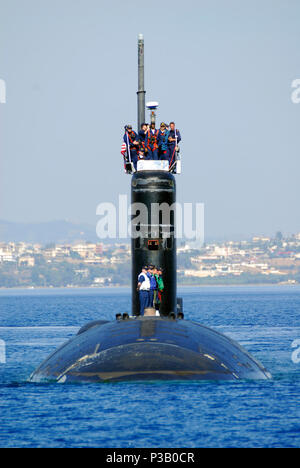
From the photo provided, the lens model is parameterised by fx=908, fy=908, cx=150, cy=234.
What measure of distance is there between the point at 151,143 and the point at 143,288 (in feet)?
17.1

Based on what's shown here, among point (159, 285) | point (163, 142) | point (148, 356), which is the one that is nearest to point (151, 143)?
point (163, 142)

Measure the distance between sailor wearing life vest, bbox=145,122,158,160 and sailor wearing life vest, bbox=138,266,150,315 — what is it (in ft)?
13.3

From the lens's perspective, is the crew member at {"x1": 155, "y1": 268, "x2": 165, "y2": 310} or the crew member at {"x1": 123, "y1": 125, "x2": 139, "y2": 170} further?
the crew member at {"x1": 123, "y1": 125, "x2": 139, "y2": 170}

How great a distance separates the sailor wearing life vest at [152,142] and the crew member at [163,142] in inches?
7.2

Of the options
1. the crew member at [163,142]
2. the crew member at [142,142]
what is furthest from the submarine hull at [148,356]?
the crew member at [163,142]

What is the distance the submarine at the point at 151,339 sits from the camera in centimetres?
2409

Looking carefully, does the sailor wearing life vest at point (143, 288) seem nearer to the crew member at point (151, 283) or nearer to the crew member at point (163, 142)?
the crew member at point (151, 283)

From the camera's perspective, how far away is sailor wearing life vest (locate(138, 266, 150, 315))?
93.5 ft

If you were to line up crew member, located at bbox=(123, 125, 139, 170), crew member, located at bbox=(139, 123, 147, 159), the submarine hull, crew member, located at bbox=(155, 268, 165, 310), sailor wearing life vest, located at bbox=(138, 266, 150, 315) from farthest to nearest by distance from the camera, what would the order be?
crew member, located at bbox=(123, 125, 139, 170), crew member, located at bbox=(139, 123, 147, 159), crew member, located at bbox=(155, 268, 165, 310), sailor wearing life vest, located at bbox=(138, 266, 150, 315), the submarine hull

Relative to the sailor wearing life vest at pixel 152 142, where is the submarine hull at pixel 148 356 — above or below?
below

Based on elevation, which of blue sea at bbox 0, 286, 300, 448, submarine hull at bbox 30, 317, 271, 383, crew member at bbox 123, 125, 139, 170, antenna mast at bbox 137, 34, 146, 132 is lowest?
blue sea at bbox 0, 286, 300, 448

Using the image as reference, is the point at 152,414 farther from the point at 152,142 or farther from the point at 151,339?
the point at 152,142

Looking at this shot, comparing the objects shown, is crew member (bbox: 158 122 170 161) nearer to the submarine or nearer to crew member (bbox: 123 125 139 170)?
the submarine

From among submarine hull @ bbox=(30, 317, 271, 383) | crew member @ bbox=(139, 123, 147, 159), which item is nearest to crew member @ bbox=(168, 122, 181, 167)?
crew member @ bbox=(139, 123, 147, 159)
